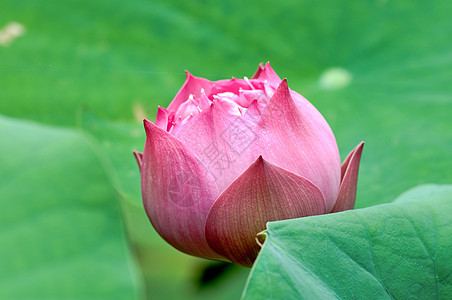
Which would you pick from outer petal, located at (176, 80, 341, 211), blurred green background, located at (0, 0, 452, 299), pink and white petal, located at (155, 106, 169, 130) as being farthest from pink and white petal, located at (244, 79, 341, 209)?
blurred green background, located at (0, 0, 452, 299)

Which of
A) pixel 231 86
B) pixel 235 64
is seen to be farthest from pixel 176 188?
pixel 235 64

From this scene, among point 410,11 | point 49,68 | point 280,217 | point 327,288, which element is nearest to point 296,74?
point 410,11

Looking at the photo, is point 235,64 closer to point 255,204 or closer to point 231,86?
point 231,86

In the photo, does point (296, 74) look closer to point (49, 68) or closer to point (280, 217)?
point (49, 68)

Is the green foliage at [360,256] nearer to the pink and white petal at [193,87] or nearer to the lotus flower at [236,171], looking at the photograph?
the lotus flower at [236,171]

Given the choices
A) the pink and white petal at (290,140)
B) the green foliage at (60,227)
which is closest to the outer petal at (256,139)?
the pink and white petal at (290,140)

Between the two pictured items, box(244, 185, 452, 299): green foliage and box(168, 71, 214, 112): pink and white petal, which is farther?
box(168, 71, 214, 112): pink and white petal

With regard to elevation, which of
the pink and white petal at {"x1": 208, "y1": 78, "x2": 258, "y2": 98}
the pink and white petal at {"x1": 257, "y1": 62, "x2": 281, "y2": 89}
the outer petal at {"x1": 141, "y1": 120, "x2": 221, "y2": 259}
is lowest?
the outer petal at {"x1": 141, "y1": 120, "x2": 221, "y2": 259}

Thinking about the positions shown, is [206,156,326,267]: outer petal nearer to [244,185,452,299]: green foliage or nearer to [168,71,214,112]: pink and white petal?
[244,185,452,299]: green foliage

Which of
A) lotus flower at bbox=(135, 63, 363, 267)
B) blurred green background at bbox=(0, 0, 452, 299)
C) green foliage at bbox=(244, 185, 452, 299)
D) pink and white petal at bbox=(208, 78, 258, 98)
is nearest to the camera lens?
green foliage at bbox=(244, 185, 452, 299)
